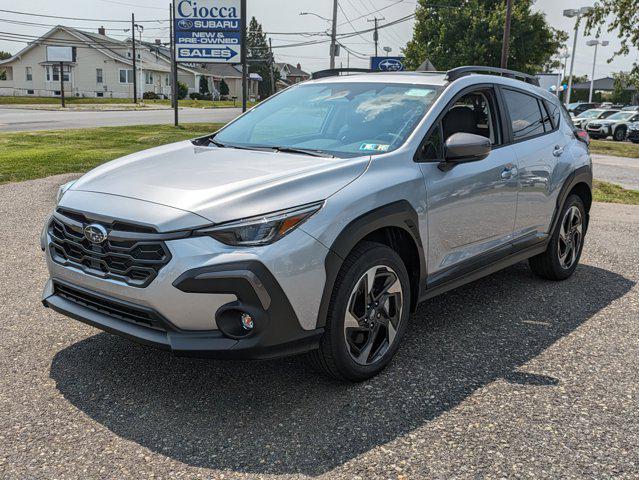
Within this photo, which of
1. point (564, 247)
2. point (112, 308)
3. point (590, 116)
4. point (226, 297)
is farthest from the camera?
point (590, 116)

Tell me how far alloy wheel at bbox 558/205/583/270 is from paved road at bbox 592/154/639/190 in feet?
29.4

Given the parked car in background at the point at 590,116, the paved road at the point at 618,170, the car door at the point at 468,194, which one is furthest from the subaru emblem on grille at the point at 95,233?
the parked car in background at the point at 590,116

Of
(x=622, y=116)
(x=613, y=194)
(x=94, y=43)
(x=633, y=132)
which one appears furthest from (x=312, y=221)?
(x=94, y=43)

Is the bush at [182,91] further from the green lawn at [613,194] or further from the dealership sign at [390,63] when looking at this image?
the green lawn at [613,194]

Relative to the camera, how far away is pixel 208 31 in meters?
19.7

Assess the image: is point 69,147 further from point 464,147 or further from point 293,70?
point 293,70

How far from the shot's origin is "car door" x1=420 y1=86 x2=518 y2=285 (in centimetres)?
400

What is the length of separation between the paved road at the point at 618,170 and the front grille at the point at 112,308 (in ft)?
43.0

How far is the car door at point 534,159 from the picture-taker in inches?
193

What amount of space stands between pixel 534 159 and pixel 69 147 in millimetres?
13448

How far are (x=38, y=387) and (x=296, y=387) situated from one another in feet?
4.64

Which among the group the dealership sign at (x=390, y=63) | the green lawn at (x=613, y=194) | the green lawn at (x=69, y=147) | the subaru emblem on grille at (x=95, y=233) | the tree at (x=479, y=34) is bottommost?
the green lawn at (x=613, y=194)

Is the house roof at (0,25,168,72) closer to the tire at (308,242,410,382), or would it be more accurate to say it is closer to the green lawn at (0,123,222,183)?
the green lawn at (0,123,222,183)

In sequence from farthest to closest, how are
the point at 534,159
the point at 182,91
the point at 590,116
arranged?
the point at 182,91
the point at 590,116
the point at 534,159
